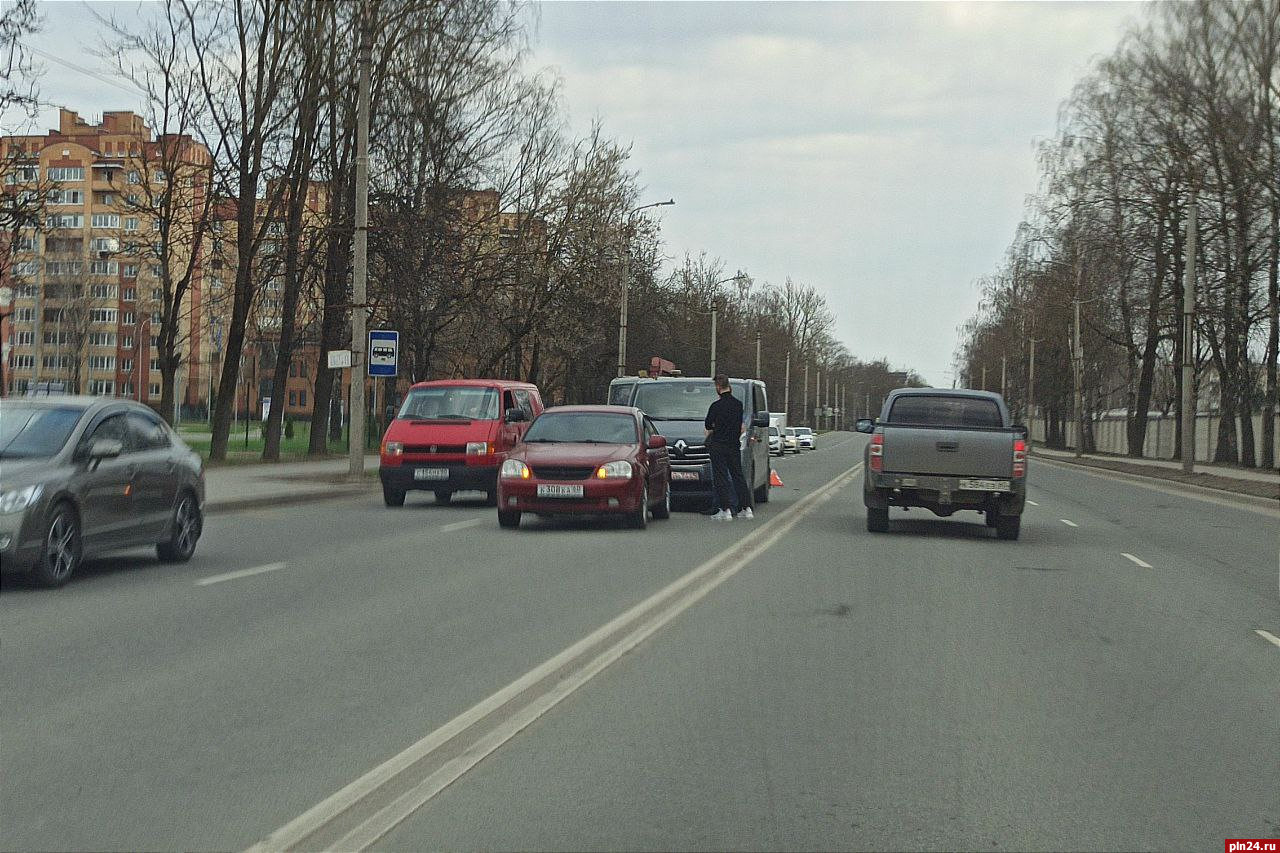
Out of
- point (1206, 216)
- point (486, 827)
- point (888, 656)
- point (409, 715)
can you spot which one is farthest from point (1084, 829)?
point (1206, 216)

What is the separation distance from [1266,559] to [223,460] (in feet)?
78.1

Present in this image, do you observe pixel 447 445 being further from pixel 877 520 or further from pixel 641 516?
pixel 877 520

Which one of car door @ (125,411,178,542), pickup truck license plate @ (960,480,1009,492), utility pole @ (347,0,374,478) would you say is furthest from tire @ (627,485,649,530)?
utility pole @ (347,0,374,478)

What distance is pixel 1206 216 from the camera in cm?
4541

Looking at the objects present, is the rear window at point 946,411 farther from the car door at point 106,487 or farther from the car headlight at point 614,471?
the car door at point 106,487

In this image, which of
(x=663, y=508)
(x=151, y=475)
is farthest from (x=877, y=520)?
(x=151, y=475)

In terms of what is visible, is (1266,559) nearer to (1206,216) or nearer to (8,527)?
(8,527)

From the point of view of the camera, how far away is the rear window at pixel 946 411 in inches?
747

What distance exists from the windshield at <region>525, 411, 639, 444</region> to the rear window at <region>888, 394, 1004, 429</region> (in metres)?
3.37

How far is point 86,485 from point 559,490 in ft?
22.0

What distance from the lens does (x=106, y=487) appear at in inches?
478

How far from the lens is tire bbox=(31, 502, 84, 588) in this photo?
1130 centimetres

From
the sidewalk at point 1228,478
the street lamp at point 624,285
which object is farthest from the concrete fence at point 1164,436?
the street lamp at point 624,285

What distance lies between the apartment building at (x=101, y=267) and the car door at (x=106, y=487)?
16036 mm
